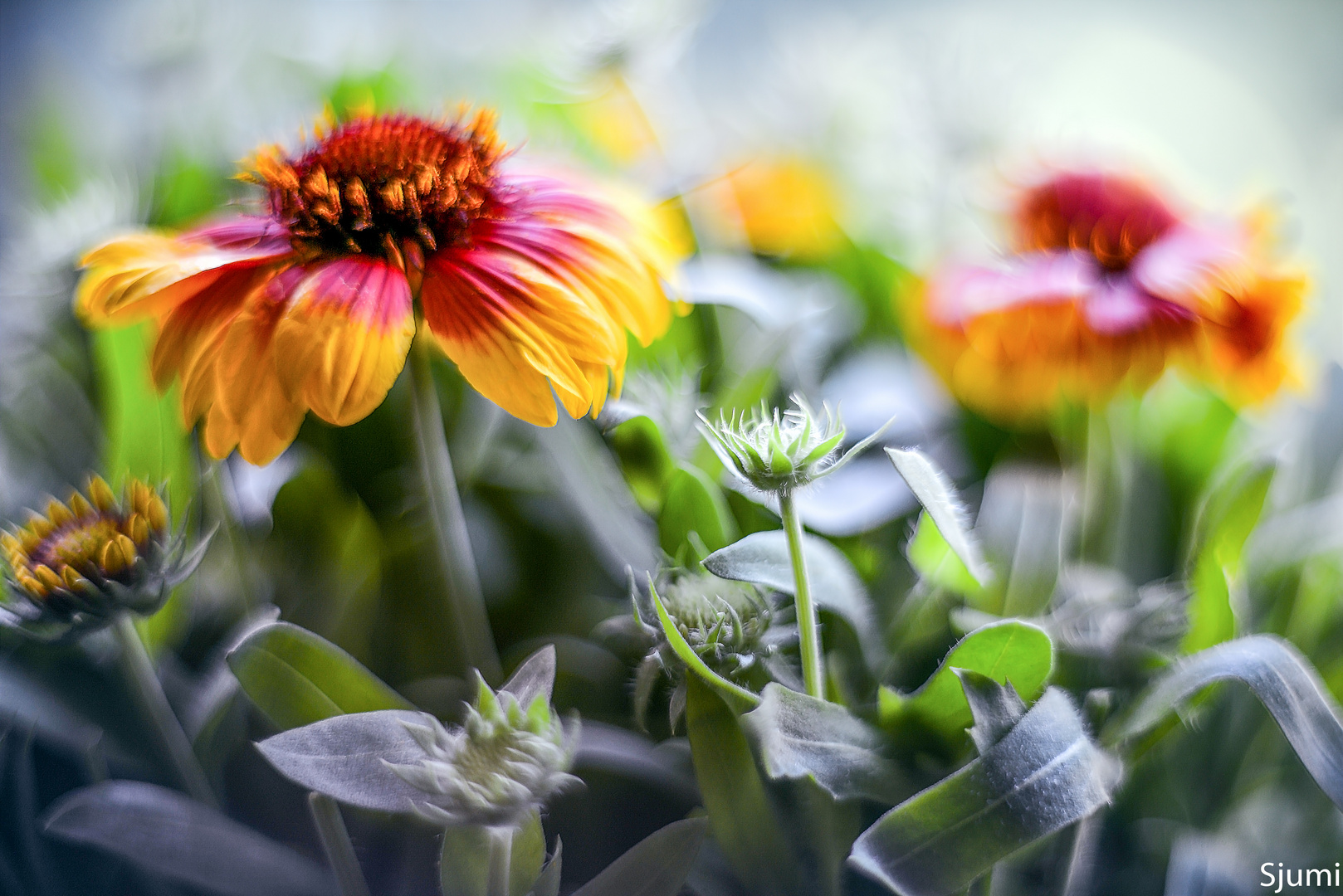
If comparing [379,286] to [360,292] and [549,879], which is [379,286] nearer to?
[360,292]

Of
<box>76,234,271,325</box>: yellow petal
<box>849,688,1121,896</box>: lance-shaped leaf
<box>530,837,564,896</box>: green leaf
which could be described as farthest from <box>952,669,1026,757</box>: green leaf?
<box>76,234,271,325</box>: yellow petal

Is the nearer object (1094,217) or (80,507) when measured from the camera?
(80,507)

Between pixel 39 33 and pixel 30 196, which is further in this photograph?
pixel 39 33

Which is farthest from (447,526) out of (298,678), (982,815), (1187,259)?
(1187,259)

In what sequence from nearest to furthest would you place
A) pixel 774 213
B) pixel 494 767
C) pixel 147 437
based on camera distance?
pixel 494 767 < pixel 147 437 < pixel 774 213

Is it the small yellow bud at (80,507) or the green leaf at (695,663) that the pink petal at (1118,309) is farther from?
the small yellow bud at (80,507)

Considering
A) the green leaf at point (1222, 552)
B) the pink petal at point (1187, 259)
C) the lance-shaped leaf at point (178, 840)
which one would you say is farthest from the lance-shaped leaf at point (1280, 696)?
the lance-shaped leaf at point (178, 840)

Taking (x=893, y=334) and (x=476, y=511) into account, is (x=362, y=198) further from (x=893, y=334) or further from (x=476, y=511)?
(x=893, y=334)

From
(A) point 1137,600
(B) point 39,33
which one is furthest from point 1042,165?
(B) point 39,33
